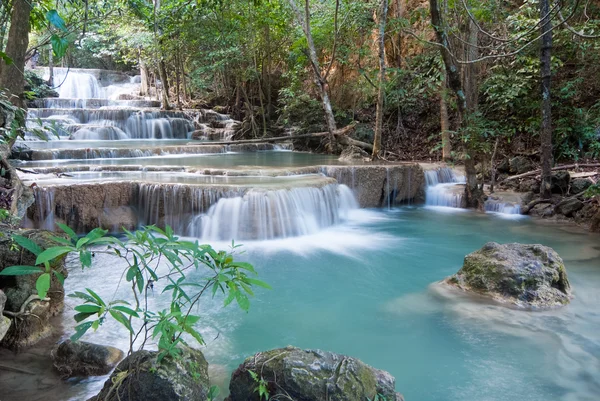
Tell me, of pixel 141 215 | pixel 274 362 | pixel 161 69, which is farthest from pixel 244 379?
pixel 161 69

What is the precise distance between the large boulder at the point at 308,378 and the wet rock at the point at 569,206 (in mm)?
7045

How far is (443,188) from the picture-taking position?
989 cm

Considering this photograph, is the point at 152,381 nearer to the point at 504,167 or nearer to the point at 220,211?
the point at 220,211

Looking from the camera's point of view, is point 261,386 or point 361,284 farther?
point 361,284

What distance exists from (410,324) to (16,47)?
5482 millimetres

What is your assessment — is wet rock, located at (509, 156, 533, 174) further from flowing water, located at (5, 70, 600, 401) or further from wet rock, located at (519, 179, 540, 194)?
flowing water, located at (5, 70, 600, 401)

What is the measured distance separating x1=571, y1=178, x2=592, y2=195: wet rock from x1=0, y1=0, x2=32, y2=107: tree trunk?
9.30 m

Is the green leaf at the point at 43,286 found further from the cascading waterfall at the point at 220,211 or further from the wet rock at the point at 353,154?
the wet rock at the point at 353,154

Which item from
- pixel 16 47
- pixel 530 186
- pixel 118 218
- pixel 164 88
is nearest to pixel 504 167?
pixel 530 186

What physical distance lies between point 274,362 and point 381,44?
29.7 ft

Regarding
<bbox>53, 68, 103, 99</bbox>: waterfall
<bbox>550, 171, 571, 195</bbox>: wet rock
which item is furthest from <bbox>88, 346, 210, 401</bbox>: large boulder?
<bbox>53, 68, 103, 99</bbox>: waterfall

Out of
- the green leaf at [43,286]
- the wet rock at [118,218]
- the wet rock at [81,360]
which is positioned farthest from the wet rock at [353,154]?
the green leaf at [43,286]

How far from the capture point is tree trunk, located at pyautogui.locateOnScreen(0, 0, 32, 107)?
5.20 meters

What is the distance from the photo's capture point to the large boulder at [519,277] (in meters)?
4.46
